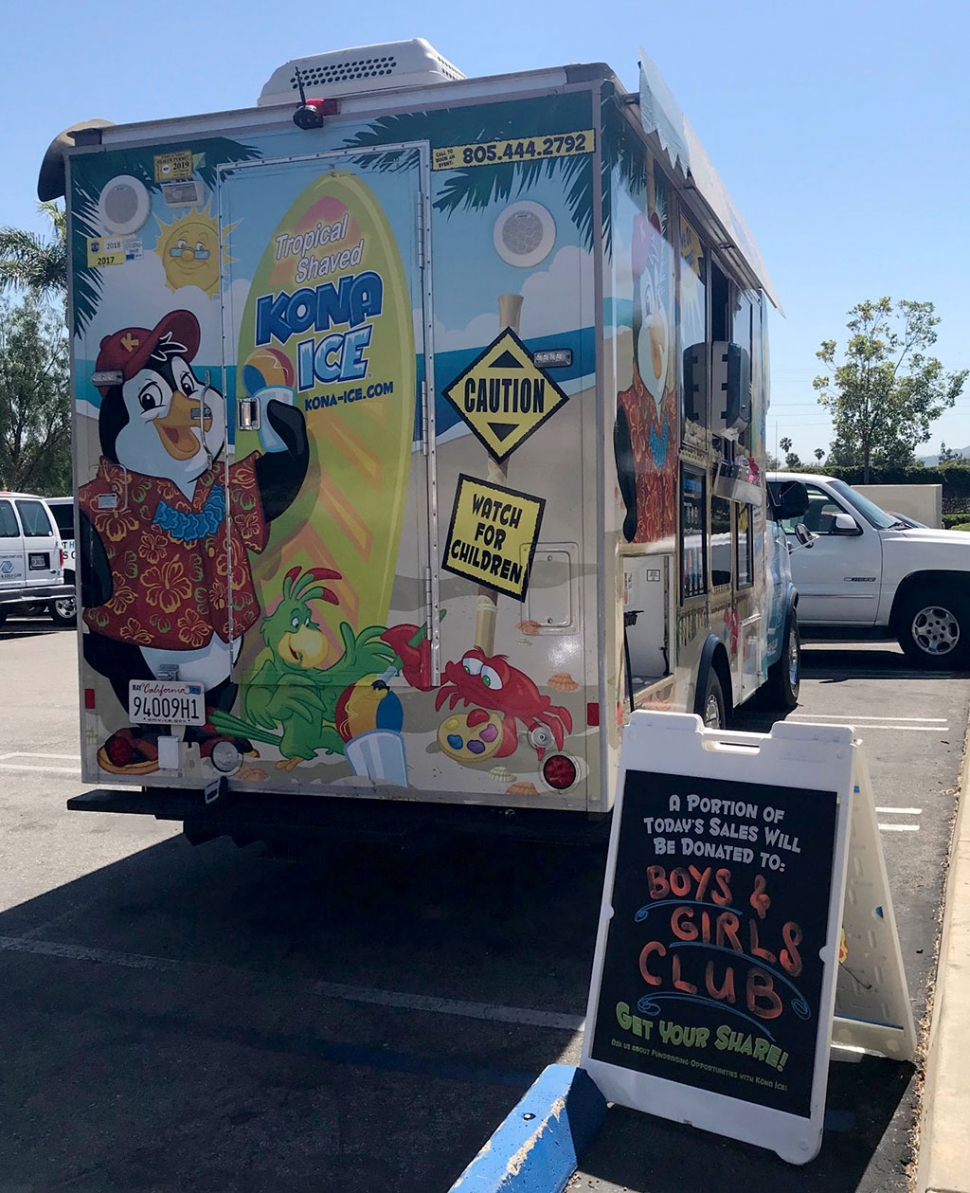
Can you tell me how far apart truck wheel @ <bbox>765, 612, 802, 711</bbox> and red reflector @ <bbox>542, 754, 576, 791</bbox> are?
18.1ft

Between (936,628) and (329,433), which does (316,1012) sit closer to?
(329,433)

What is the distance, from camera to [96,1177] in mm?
3242

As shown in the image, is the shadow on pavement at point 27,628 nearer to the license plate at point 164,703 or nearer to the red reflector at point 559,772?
the license plate at point 164,703

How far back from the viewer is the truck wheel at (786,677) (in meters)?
9.72

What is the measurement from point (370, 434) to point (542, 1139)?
2.60m

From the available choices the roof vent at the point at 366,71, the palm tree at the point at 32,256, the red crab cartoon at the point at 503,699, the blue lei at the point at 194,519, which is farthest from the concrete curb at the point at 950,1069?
the palm tree at the point at 32,256

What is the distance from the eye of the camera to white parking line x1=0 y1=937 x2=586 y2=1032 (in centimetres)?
423

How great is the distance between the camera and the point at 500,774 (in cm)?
450

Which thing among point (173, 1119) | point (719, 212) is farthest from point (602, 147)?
A: point (173, 1119)

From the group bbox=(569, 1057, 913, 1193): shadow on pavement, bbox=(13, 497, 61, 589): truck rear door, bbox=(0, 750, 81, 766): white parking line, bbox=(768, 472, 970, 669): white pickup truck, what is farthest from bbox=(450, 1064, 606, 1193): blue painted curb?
bbox=(13, 497, 61, 589): truck rear door

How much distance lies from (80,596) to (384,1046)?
2.33 meters

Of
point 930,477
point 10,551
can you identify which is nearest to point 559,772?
point 10,551

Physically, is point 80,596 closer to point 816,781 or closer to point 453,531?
point 453,531

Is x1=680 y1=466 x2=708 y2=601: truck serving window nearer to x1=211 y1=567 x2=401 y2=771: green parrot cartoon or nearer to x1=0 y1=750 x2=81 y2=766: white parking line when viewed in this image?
x1=211 y1=567 x2=401 y2=771: green parrot cartoon
